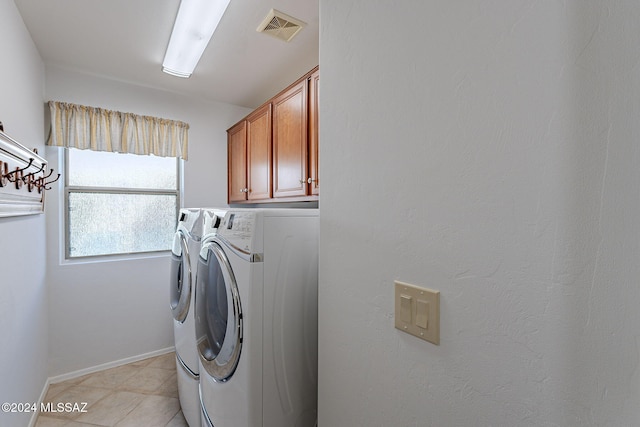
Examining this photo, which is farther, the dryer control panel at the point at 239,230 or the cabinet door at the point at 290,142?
the cabinet door at the point at 290,142

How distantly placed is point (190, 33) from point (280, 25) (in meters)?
0.57

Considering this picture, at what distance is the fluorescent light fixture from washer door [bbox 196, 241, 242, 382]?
1275 millimetres

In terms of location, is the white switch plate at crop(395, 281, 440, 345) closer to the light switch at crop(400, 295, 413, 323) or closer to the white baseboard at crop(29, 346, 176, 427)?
the light switch at crop(400, 295, 413, 323)

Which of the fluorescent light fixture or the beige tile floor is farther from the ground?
the fluorescent light fixture

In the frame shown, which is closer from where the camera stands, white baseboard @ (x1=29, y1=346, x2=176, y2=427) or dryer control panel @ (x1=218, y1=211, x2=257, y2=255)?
dryer control panel @ (x1=218, y1=211, x2=257, y2=255)

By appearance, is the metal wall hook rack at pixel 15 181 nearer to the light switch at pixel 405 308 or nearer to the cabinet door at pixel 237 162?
the cabinet door at pixel 237 162

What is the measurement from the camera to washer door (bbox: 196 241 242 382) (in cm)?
120

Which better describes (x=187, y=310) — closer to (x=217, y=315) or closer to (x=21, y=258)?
(x=217, y=315)

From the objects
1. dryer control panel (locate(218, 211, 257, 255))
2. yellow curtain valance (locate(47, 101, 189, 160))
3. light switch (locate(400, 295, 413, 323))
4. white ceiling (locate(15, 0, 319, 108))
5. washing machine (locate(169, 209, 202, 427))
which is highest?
white ceiling (locate(15, 0, 319, 108))

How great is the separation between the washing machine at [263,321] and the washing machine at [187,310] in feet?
1.01

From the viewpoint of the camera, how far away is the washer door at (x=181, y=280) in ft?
5.79

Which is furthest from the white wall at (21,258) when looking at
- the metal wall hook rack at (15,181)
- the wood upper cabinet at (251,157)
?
the wood upper cabinet at (251,157)

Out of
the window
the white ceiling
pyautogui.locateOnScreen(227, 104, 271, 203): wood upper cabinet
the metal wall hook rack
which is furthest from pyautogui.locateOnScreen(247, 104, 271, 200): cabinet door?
the metal wall hook rack

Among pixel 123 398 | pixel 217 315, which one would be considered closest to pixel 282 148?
pixel 217 315
